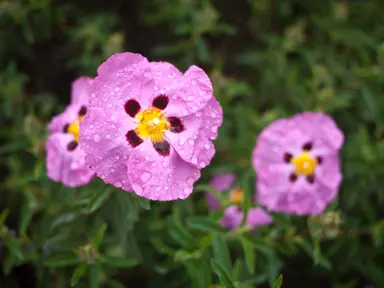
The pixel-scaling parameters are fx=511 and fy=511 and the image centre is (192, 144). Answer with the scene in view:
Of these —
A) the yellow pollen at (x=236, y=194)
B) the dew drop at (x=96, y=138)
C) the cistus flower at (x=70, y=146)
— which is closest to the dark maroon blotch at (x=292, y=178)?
the yellow pollen at (x=236, y=194)

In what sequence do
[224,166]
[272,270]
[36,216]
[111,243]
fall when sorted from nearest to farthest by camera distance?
[272,270]
[111,243]
[224,166]
[36,216]

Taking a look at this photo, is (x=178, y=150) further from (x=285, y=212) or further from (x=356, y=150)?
(x=356, y=150)

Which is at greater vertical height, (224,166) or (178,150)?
(178,150)

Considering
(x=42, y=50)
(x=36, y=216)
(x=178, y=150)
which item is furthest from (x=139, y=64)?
(x=42, y=50)

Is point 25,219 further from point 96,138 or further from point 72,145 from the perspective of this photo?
point 96,138

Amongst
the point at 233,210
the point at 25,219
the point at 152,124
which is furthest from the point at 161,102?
the point at 233,210

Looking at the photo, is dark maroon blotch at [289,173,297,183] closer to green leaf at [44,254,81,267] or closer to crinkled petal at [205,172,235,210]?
crinkled petal at [205,172,235,210]
